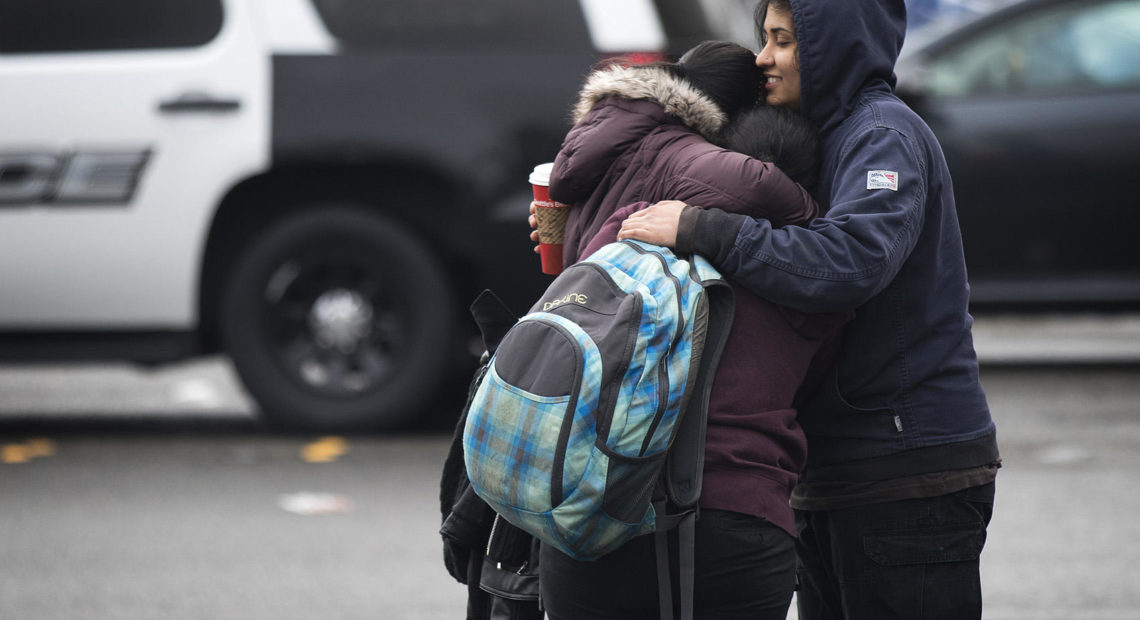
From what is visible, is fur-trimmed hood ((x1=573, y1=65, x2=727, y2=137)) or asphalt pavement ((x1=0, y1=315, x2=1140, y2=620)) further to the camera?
asphalt pavement ((x1=0, y1=315, x2=1140, y2=620))

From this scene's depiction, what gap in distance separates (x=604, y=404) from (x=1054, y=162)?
216 inches

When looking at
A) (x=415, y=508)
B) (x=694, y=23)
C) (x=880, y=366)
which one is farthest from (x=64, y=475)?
(x=880, y=366)

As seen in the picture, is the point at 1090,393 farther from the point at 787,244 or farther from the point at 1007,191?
the point at 787,244

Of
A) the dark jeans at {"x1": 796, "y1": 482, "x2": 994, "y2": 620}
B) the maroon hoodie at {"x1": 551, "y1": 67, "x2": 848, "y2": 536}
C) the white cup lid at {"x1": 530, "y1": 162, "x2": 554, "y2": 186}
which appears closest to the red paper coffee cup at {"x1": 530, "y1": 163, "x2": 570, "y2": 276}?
the white cup lid at {"x1": 530, "y1": 162, "x2": 554, "y2": 186}

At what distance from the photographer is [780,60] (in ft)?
8.01

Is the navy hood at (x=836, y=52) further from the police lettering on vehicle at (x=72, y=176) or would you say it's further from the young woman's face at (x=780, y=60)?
the police lettering on vehicle at (x=72, y=176)

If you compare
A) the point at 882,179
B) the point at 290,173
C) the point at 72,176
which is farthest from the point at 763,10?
the point at 72,176

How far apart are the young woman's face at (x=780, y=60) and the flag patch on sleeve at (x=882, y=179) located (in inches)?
9.6

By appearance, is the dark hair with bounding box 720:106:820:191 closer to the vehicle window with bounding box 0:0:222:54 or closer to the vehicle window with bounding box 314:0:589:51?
the vehicle window with bounding box 314:0:589:51

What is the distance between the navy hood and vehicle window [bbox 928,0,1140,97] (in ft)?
16.7

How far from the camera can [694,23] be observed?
6.14m

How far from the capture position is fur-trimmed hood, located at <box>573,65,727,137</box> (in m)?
2.30

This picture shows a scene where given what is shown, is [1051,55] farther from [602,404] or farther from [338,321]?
[602,404]

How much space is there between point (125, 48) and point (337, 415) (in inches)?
67.1
